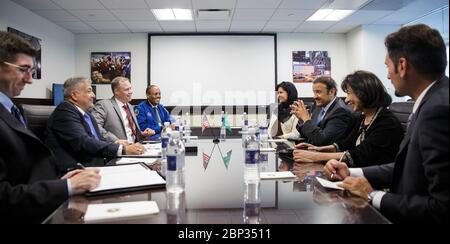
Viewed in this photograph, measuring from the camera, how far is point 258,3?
491cm

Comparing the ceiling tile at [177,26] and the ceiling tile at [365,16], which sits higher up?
the ceiling tile at [365,16]

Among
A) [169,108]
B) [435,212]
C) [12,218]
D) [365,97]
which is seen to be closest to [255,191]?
[435,212]

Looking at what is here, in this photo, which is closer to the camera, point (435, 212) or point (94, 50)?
point (435, 212)

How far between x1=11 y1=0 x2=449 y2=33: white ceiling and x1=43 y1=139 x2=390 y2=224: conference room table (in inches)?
157

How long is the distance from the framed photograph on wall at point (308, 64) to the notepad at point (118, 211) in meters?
6.44

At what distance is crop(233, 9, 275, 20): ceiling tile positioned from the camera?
528 centimetres

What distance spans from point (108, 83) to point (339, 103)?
5615 millimetres

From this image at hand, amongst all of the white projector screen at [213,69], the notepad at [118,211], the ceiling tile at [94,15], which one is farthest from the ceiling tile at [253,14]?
the notepad at [118,211]

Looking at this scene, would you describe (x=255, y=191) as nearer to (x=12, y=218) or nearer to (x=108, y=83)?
(x=12, y=218)

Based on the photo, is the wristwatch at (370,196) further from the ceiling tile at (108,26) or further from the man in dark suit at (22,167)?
the ceiling tile at (108,26)

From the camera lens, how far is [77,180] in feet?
3.90

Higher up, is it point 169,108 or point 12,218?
point 169,108

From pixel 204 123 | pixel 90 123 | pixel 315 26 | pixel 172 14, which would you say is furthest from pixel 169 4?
pixel 315 26

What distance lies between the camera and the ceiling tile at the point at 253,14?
5.28 m
